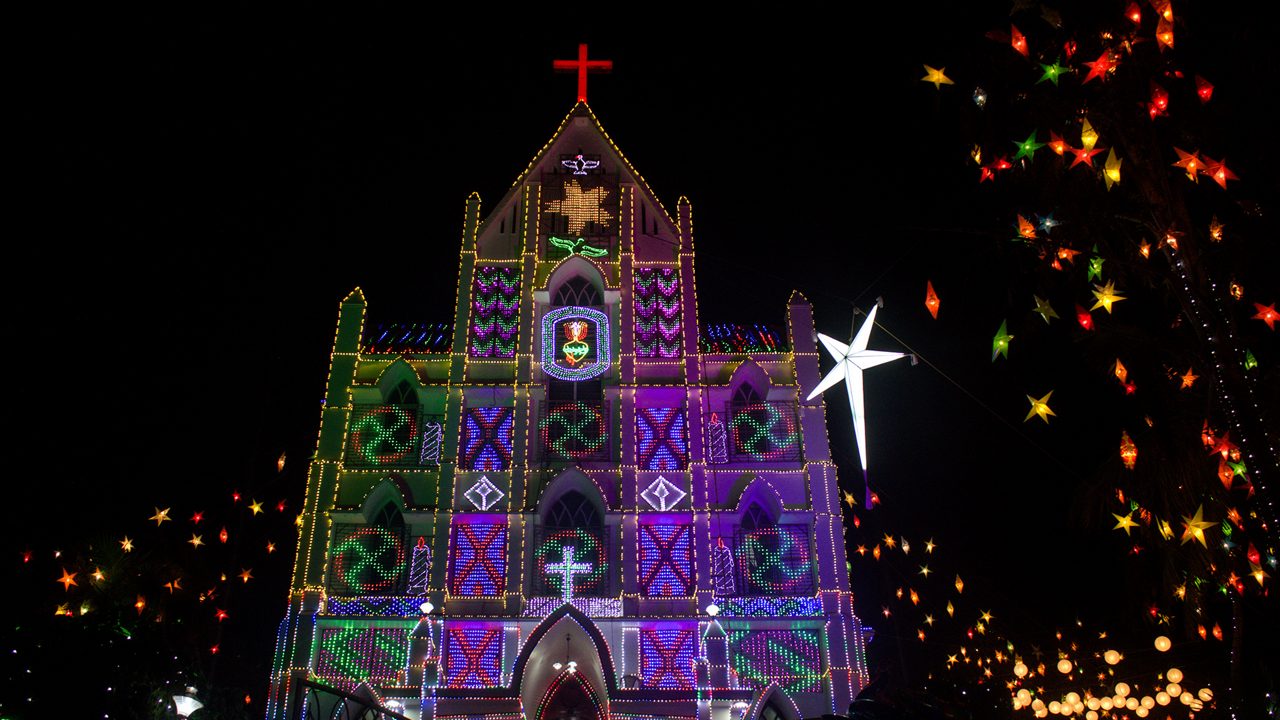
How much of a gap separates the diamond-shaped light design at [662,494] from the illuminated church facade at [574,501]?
82mm

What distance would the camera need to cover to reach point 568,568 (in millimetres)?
24875

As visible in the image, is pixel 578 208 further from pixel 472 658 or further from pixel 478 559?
pixel 472 658

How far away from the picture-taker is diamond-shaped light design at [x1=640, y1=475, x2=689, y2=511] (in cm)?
2505

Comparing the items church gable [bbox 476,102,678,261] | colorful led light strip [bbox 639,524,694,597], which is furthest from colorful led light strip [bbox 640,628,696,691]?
church gable [bbox 476,102,678,261]

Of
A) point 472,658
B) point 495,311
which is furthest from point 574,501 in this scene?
point 495,311

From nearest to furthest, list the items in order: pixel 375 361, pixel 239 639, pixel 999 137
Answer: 1. pixel 999 137
2. pixel 375 361
3. pixel 239 639

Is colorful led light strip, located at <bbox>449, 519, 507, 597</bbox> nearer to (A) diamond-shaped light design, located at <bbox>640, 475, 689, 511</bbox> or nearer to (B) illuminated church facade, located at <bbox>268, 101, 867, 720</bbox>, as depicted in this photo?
(B) illuminated church facade, located at <bbox>268, 101, 867, 720</bbox>

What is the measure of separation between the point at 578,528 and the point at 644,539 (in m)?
1.97

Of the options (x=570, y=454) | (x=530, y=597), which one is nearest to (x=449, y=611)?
(x=530, y=597)

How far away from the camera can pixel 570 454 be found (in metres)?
26.1

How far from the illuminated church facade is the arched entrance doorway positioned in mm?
56

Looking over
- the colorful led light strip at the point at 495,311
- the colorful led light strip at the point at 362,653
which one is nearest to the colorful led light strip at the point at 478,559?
the colorful led light strip at the point at 362,653

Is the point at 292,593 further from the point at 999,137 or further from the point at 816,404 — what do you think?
the point at 999,137

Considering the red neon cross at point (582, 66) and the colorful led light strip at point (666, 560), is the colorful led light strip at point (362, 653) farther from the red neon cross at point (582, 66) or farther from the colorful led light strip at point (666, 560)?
the red neon cross at point (582, 66)
